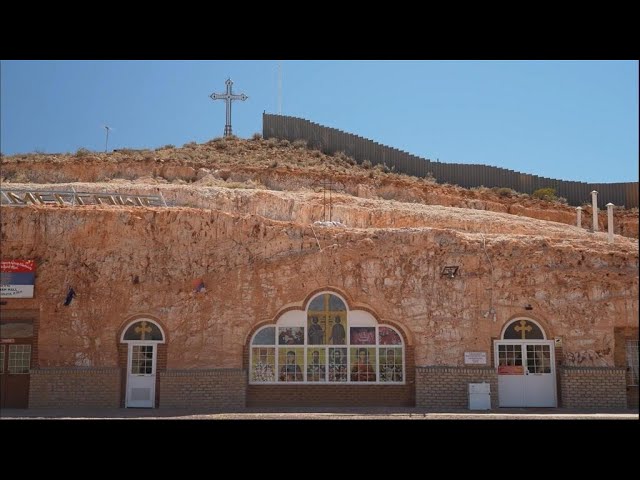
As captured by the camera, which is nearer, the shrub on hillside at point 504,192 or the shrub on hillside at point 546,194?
the shrub on hillside at point 504,192

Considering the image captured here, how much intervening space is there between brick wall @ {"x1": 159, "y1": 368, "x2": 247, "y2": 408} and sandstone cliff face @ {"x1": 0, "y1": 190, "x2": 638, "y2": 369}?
29 centimetres

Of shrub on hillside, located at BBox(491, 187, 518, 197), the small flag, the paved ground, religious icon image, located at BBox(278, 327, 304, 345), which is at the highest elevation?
shrub on hillside, located at BBox(491, 187, 518, 197)

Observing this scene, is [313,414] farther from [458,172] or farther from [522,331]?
[458,172]

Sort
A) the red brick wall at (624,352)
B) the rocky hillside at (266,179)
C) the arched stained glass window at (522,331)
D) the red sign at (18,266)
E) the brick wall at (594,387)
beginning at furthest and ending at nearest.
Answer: the rocky hillside at (266,179) → the red sign at (18,266) → the arched stained glass window at (522,331) → the red brick wall at (624,352) → the brick wall at (594,387)

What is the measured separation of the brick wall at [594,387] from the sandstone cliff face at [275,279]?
13.8 inches

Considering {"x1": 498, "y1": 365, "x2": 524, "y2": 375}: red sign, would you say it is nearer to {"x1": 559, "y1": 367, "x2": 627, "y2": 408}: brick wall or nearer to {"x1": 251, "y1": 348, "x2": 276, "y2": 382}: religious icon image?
{"x1": 559, "y1": 367, "x2": 627, "y2": 408}: brick wall

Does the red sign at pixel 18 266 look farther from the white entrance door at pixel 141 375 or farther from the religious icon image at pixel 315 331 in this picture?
the religious icon image at pixel 315 331

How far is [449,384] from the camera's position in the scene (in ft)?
63.6

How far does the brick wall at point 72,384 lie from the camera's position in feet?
64.4

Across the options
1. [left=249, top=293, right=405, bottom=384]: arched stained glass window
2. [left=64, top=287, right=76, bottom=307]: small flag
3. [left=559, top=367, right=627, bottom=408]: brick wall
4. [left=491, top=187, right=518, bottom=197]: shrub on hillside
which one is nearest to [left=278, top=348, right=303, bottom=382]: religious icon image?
[left=249, top=293, right=405, bottom=384]: arched stained glass window

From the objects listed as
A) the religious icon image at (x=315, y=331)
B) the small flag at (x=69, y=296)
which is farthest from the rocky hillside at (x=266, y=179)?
the religious icon image at (x=315, y=331)

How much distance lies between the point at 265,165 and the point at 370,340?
17.7 metres

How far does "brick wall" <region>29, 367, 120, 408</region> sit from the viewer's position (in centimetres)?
1962

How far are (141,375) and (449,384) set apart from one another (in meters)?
8.31
